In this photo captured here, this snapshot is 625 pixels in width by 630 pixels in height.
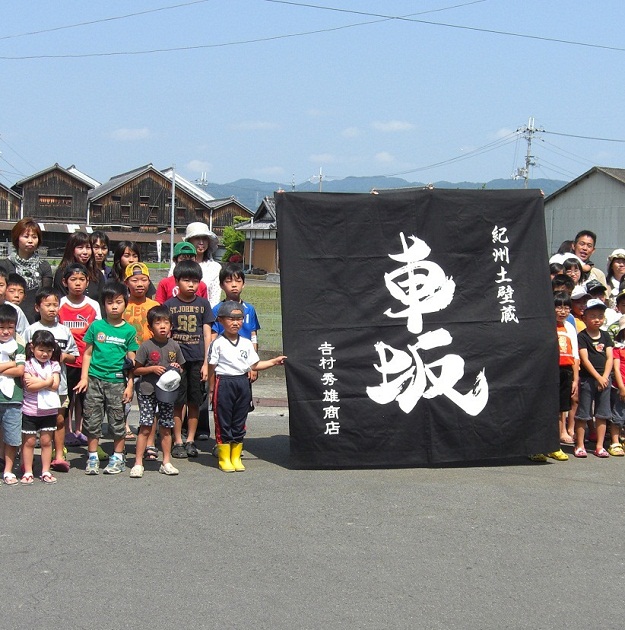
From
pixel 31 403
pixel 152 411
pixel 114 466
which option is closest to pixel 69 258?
pixel 31 403

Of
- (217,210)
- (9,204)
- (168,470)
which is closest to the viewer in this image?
(168,470)

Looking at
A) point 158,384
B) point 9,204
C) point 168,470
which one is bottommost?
point 168,470

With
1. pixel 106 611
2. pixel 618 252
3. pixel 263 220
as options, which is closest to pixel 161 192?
pixel 263 220

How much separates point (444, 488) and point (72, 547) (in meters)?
2.79

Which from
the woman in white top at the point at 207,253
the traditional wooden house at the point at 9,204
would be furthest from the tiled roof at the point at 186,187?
the woman in white top at the point at 207,253

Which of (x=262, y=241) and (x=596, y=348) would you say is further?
(x=262, y=241)

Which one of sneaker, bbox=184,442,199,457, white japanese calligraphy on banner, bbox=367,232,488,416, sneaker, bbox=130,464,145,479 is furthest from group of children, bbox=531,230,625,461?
sneaker, bbox=130,464,145,479

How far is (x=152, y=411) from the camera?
21.7ft

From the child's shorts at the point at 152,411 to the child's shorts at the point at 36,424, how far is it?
0.68m

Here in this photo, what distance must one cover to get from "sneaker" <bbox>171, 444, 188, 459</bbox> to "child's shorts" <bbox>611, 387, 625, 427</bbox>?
398 centimetres

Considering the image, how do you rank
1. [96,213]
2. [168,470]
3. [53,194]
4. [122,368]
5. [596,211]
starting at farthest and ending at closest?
[96,213] → [53,194] → [596,211] → [122,368] → [168,470]

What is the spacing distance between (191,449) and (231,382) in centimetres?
87

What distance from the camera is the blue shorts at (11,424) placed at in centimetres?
614

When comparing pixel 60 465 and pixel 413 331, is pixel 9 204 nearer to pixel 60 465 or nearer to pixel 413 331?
pixel 60 465
